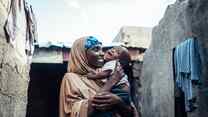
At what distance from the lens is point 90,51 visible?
9.31ft

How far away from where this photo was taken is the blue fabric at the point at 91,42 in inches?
112

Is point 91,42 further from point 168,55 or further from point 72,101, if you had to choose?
point 168,55

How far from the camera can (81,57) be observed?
283cm

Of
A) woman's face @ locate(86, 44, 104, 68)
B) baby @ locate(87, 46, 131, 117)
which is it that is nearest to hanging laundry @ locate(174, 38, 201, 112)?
woman's face @ locate(86, 44, 104, 68)

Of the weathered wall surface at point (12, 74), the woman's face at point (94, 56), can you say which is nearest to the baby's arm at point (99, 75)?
the woman's face at point (94, 56)

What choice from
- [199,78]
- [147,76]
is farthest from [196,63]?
[147,76]

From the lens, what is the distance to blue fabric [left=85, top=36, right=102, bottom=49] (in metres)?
2.85

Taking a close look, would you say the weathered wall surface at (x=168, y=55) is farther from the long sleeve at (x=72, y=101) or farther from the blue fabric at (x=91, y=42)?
the long sleeve at (x=72, y=101)

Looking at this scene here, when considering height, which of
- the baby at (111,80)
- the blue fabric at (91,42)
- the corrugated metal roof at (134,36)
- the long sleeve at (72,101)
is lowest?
the long sleeve at (72,101)

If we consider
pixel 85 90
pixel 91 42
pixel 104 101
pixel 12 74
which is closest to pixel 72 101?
pixel 85 90

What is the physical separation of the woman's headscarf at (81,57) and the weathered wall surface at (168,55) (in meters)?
2.76

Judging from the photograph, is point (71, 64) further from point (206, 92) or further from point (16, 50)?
point (206, 92)

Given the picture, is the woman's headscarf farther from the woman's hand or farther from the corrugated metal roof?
the corrugated metal roof

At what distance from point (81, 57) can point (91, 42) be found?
0.52 ft
